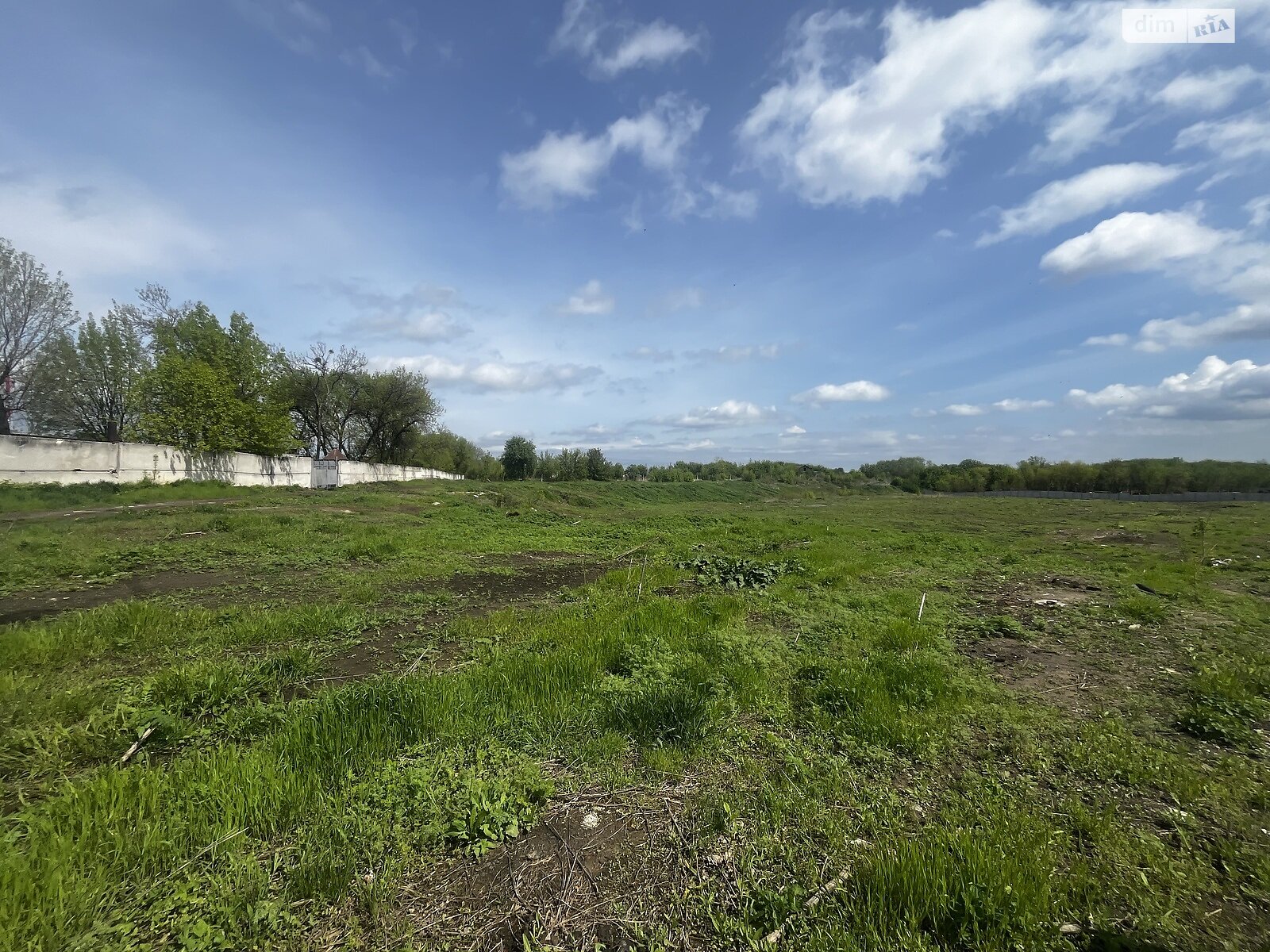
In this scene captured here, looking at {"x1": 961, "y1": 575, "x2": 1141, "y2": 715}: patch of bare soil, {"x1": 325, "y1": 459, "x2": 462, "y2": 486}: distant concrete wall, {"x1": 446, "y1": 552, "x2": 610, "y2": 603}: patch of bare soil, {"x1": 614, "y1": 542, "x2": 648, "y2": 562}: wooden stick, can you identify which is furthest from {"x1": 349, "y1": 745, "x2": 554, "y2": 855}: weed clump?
{"x1": 325, "y1": 459, "x2": 462, "y2": 486}: distant concrete wall

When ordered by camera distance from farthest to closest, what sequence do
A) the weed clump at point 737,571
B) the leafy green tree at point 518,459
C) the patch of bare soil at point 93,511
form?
the leafy green tree at point 518,459
the patch of bare soil at point 93,511
the weed clump at point 737,571

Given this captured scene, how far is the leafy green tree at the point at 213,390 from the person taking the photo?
27.0 m

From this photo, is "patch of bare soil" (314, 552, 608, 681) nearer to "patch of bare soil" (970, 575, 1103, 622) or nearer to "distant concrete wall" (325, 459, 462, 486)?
"patch of bare soil" (970, 575, 1103, 622)

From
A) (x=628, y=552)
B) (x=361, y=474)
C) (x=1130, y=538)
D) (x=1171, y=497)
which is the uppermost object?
(x=361, y=474)

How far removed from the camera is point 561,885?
250 cm

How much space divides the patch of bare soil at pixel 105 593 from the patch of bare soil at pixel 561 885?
7.71m

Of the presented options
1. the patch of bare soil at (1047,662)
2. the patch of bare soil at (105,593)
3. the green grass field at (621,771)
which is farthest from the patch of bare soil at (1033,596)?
the patch of bare soil at (105,593)

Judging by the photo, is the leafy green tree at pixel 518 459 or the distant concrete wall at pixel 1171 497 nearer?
the distant concrete wall at pixel 1171 497

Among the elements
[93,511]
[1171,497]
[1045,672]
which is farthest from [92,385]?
[1171,497]

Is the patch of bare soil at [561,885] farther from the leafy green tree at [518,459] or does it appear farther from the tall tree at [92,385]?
the leafy green tree at [518,459]

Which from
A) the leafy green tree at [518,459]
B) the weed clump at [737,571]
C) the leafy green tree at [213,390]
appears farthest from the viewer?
the leafy green tree at [518,459]

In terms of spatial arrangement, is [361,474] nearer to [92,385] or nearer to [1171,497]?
[92,385]

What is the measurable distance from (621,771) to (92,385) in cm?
5297

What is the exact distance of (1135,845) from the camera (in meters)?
2.81
